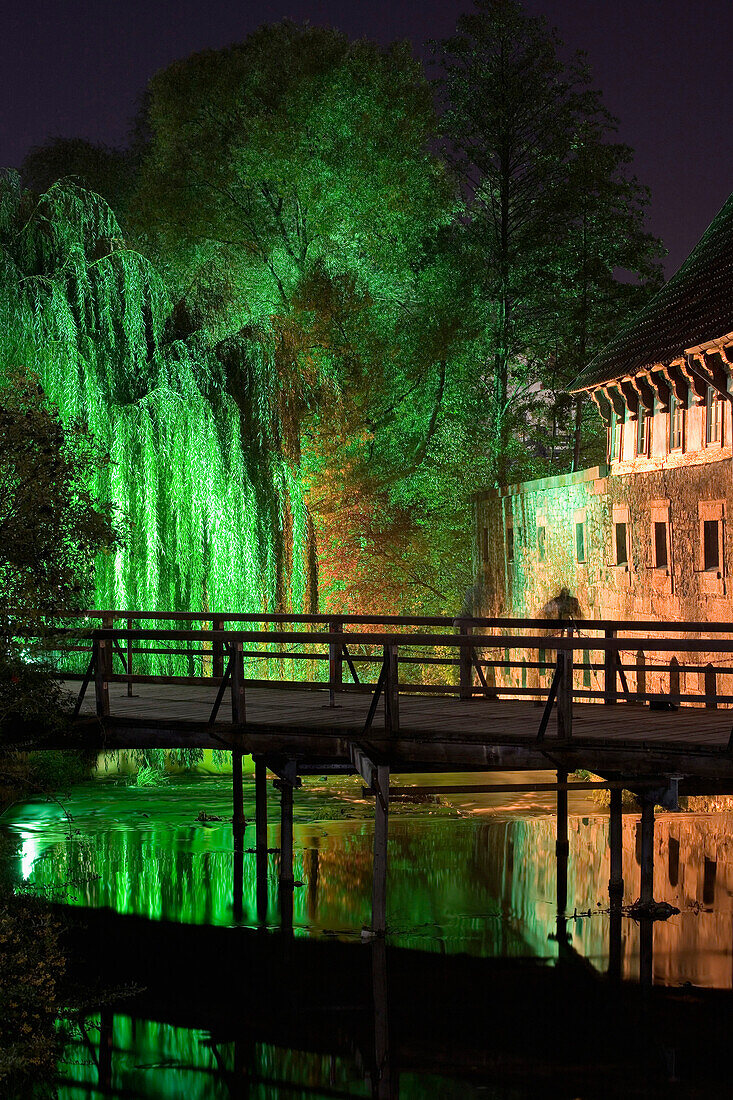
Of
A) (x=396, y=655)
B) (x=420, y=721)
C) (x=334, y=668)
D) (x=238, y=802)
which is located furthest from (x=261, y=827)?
(x=396, y=655)

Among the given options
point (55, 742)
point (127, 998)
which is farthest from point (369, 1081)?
point (55, 742)

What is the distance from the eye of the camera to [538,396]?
128 feet

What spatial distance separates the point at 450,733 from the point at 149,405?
8.14 metres

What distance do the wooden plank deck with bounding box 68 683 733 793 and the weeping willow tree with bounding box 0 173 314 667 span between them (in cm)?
326

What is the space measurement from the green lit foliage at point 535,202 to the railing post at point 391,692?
77.2ft

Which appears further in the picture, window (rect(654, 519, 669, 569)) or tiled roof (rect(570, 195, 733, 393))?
window (rect(654, 519, 669, 569))

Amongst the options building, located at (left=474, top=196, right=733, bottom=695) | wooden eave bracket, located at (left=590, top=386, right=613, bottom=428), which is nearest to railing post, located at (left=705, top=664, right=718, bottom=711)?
building, located at (left=474, top=196, right=733, bottom=695)

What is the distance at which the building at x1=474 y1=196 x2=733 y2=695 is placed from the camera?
2105 centimetres

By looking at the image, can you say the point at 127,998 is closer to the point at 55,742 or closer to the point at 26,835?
the point at 55,742

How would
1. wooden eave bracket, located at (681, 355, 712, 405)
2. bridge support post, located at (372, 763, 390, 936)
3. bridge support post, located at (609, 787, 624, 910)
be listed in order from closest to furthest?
bridge support post, located at (372, 763, 390, 936), bridge support post, located at (609, 787, 624, 910), wooden eave bracket, located at (681, 355, 712, 405)

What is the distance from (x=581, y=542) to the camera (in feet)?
88.1

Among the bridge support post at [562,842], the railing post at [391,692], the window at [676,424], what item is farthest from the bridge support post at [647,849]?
the window at [676,424]

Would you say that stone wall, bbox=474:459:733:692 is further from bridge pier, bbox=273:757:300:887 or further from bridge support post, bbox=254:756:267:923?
bridge pier, bbox=273:757:300:887

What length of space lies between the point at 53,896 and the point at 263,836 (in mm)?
2746
